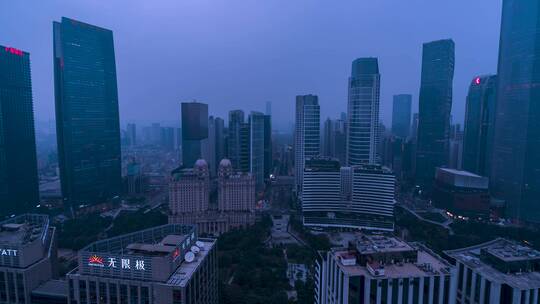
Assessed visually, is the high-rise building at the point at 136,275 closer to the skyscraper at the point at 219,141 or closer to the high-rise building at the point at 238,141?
the high-rise building at the point at 238,141

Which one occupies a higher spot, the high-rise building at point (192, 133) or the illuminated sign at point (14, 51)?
the illuminated sign at point (14, 51)

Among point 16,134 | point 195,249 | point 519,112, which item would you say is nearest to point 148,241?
point 195,249

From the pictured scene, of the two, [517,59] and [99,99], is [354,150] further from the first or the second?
[99,99]

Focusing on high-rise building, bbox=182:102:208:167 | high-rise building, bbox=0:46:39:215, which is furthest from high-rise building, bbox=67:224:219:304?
high-rise building, bbox=182:102:208:167

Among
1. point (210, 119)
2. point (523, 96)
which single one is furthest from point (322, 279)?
point (210, 119)

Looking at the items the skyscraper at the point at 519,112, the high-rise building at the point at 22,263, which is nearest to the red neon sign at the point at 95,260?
the high-rise building at the point at 22,263

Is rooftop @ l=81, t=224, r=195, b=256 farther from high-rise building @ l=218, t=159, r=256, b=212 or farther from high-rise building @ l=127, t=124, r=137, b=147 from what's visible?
high-rise building @ l=127, t=124, r=137, b=147

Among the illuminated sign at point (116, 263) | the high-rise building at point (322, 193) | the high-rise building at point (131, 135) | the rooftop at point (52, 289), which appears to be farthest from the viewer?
the high-rise building at point (131, 135)
